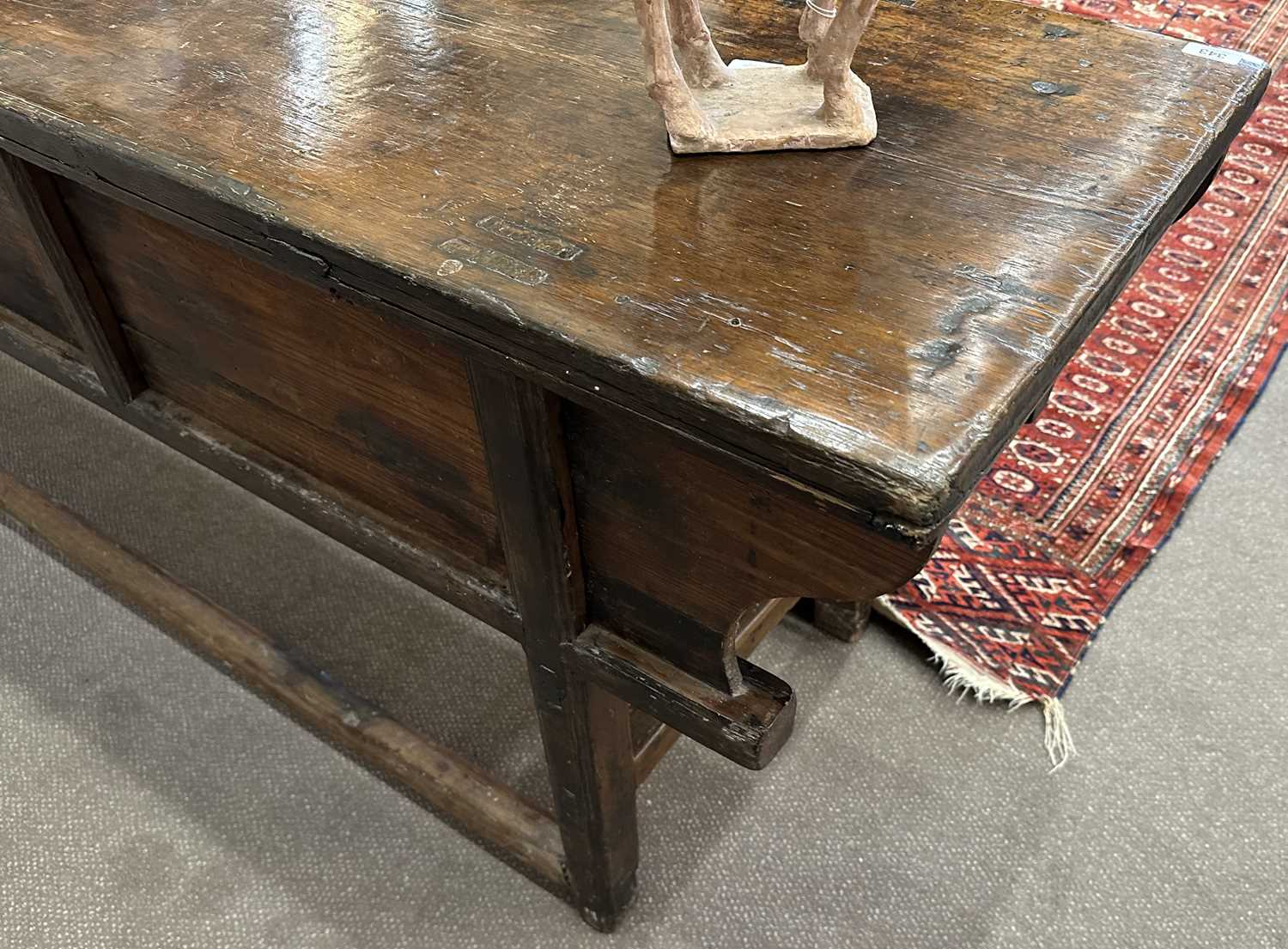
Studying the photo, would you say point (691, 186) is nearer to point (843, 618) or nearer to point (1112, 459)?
point (843, 618)

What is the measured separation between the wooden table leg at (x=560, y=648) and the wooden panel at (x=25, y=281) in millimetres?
632

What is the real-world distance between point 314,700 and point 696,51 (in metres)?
0.89

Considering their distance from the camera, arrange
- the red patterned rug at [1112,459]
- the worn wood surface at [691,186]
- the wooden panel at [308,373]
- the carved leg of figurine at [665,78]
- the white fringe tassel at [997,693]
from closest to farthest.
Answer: the worn wood surface at [691,186], the carved leg of figurine at [665,78], the wooden panel at [308,373], the white fringe tassel at [997,693], the red patterned rug at [1112,459]

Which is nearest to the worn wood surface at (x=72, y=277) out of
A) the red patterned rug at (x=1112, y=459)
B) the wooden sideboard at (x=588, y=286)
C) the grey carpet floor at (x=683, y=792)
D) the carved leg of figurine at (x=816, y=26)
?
the wooden sideboard at (x=588, y=286)

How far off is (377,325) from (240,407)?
0.32m

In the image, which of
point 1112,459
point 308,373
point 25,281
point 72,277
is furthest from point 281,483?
point 1112,459

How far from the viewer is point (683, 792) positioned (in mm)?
1274

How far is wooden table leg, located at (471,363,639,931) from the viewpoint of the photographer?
2.30 ft

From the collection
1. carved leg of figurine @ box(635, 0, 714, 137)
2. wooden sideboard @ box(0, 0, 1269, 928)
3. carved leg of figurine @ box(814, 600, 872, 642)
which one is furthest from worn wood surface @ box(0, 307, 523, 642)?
carved leg of figurine @ box(814, 600, 872, 642)

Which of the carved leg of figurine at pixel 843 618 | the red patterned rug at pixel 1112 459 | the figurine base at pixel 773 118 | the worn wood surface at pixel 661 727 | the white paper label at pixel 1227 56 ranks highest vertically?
the figurine base at pixel 773 118

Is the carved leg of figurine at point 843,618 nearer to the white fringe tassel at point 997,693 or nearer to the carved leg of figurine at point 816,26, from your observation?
the white fringe tassel at point 997,693

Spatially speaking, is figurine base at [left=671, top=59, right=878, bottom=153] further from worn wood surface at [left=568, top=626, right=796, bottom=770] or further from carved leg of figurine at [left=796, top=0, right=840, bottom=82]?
worn wood surface at [left=568, top=626, right=796, bottom=770]

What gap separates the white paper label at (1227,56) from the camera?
2.86ft

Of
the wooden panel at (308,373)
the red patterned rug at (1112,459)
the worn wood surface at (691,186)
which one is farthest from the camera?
the red patterned rug at (1112,459)
